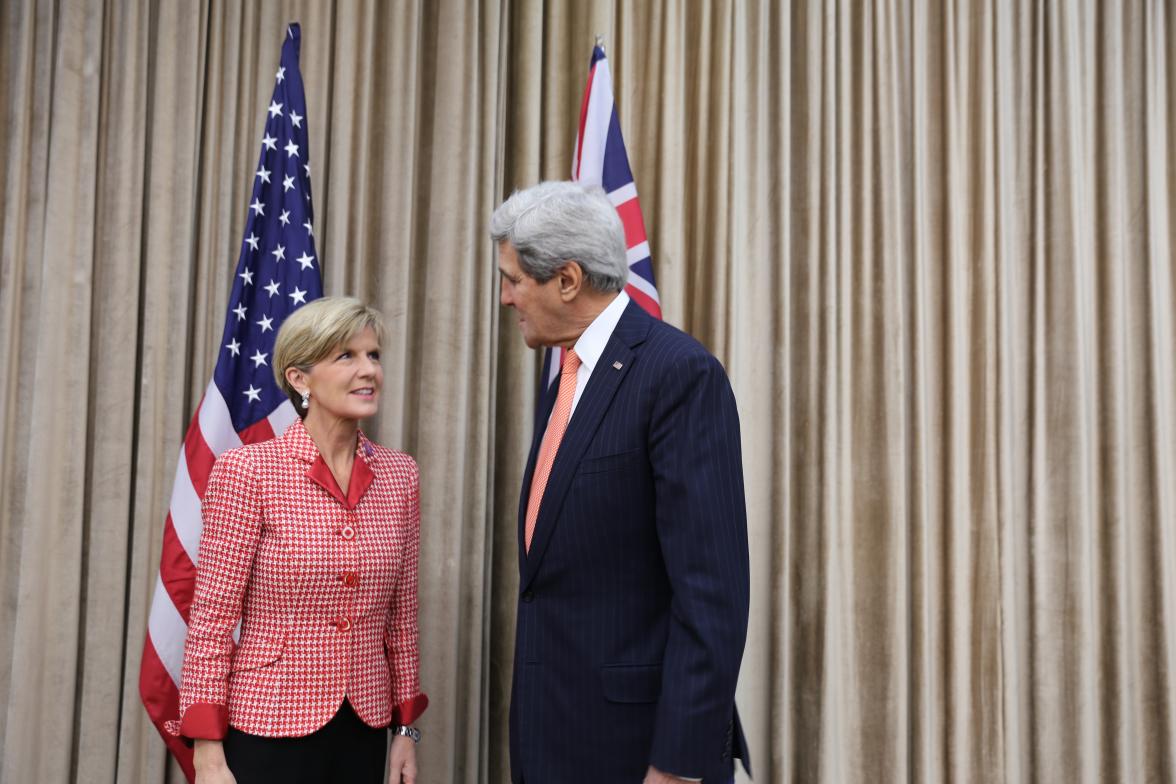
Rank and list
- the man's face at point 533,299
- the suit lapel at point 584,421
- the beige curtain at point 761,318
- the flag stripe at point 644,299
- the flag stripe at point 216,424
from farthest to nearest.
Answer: the beige curtain at point 761,318 < the flag stripe at point 644,299 < the flag stripe at point 216,424 < the man's face at point 533,299 < the suit lapel at point 584,421

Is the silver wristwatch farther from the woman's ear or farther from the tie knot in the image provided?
the tie knot

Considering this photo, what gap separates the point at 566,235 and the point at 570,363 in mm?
239

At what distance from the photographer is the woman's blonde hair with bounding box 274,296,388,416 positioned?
1925mm

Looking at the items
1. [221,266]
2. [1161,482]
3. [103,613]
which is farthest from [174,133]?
[1161,482]

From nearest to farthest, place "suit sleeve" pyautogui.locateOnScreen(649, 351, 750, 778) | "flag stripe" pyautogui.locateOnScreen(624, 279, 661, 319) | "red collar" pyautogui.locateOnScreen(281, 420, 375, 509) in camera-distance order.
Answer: "suit sleeve" pyautogui.locateOnScreen(649, 351, 750, 778)
"red collar" pyautogui.locateOnScreen(281, 420, 375, 509)
"flag stripe" pyautogui.locateOnScreen(624, 279, 661, 319)

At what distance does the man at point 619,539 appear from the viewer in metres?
1.40

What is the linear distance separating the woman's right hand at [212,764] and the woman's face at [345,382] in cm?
66

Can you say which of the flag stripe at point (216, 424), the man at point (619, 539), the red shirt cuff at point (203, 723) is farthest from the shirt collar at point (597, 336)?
the flag stripe at point (216, 424)

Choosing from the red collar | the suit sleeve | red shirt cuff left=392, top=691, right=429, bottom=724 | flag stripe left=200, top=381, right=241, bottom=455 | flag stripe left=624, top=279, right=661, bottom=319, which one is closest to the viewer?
the suit sleeve

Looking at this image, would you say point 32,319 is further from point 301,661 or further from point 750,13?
point 750,13

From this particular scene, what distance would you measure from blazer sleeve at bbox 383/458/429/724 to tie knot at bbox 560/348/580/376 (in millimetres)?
538

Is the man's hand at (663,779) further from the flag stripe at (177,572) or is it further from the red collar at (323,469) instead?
the flag stripe at (177,572)

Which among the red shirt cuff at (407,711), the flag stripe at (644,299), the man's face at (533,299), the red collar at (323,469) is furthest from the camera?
the flag stripe at (644,299)

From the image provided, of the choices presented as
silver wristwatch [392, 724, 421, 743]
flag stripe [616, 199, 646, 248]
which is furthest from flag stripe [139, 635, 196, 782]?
flag stripe [616, 199, 646, 248]
